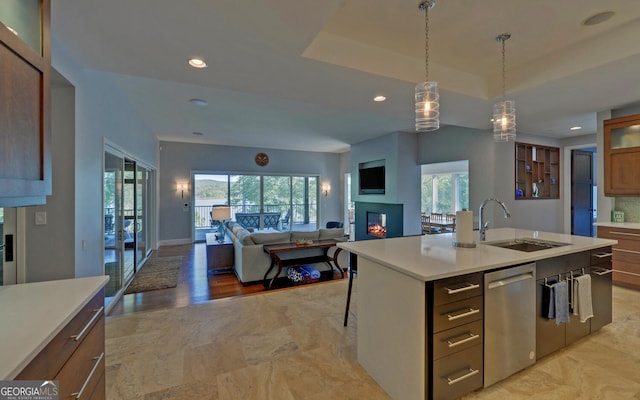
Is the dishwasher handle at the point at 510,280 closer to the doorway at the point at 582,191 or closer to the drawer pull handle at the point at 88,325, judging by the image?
the drawer pull handle at the point at 88,325

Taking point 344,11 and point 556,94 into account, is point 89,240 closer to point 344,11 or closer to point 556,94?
point 344,11

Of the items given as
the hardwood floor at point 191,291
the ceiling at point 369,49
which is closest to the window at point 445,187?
the ceiling at point 369,49

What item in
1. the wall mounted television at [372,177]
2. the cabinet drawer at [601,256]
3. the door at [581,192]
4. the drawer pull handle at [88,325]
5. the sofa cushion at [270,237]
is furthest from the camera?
the wall mounted television at [372,177]

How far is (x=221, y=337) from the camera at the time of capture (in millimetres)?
2578

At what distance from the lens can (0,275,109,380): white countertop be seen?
870 millimetres

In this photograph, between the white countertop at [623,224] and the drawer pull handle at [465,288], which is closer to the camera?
the drawer pull handle at [465,288]

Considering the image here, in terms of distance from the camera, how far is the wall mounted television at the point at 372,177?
702 cm

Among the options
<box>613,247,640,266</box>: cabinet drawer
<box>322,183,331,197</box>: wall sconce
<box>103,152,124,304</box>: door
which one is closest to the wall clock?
<box>322,183,331,197</box>: wall sconce

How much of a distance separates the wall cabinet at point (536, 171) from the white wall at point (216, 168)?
223 inches

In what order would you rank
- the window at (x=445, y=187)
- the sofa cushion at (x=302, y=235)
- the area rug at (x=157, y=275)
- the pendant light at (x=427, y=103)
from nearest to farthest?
the pendant light at (x=427, y=103) → the area rug at (x=157, y=275) → the sofa cushion at (x=302, y=235) → the window at (x=445, y=187)

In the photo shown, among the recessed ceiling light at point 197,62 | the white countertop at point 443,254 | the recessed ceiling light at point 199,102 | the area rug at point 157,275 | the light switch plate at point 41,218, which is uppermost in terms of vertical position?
the recessed ceiling light at point 199,102

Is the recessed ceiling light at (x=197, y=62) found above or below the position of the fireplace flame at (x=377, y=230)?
above

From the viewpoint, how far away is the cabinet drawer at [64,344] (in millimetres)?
942

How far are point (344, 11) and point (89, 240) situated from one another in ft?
10.7
